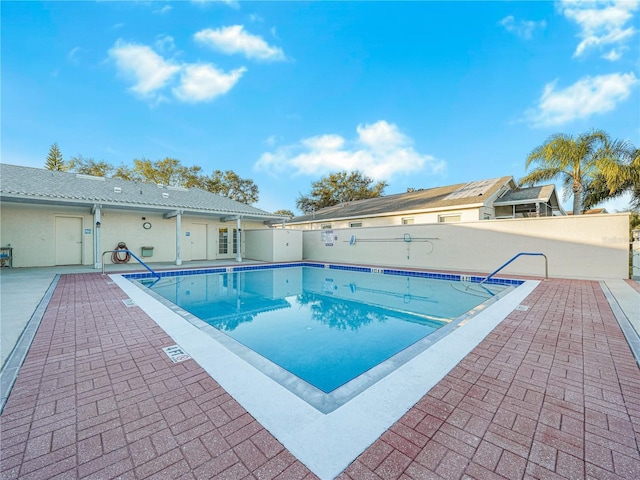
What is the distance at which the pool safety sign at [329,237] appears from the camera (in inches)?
574

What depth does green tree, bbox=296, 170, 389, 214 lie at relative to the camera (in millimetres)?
28438

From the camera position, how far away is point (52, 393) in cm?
219

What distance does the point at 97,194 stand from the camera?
1105 centimetres

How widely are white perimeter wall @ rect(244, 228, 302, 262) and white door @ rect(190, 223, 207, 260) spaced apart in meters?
2.30

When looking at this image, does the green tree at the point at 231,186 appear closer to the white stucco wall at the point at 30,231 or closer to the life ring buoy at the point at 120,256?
the life ring buoy at the point at 120,256

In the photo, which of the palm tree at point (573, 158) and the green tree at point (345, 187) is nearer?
the palm tree at point (573, 158)

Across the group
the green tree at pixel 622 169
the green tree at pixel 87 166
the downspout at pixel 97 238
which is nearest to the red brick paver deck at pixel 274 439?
the downspout at pixel 97 238

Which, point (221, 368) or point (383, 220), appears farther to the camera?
point (383, 220)

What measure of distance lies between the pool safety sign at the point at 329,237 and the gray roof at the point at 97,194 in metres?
2.64

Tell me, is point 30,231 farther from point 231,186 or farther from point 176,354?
point 231,186

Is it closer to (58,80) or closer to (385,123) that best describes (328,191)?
(385,123)

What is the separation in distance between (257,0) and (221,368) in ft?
40.5

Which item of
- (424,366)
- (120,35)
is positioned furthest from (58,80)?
(424,366)

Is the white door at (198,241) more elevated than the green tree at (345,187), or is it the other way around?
the green tree at (345,187)
